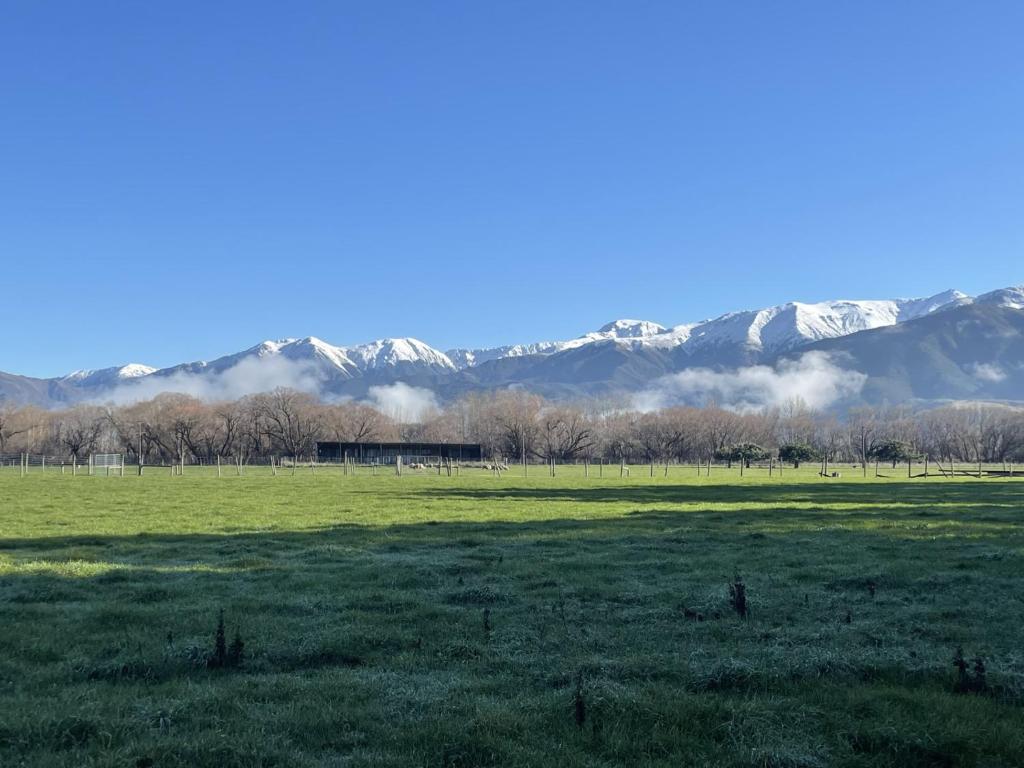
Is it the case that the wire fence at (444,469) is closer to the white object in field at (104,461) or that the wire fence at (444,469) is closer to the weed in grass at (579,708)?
the white object in field at (104,461)

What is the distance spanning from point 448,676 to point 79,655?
Result: 4.59 m

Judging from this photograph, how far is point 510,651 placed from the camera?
928 cm

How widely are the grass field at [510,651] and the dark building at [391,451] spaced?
4411 inches

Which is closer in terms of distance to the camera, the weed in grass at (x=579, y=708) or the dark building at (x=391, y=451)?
the weed in grass at (x=579, y=708)

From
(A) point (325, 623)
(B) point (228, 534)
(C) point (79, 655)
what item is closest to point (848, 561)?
(A) point (325, 623)

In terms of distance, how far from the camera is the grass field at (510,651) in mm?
6355

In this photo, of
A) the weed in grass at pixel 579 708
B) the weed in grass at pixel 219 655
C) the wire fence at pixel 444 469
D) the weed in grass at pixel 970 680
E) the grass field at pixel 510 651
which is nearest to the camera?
the grass field at pixel 510 651

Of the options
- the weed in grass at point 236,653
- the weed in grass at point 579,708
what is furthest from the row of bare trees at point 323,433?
the weed in grass at point 579,708

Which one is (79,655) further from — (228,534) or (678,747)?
(228,534)

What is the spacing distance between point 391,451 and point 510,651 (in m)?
132

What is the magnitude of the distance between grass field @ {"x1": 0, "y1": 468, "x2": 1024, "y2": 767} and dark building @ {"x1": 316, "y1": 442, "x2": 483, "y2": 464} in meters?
112

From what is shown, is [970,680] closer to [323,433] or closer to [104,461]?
[104,461]

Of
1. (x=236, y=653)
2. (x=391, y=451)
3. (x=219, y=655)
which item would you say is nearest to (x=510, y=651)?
(x=236, y=653)

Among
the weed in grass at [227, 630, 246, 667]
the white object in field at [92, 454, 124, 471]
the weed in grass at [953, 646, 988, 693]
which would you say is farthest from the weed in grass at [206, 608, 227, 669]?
the white object in field at [92, 454, 124, 471]
